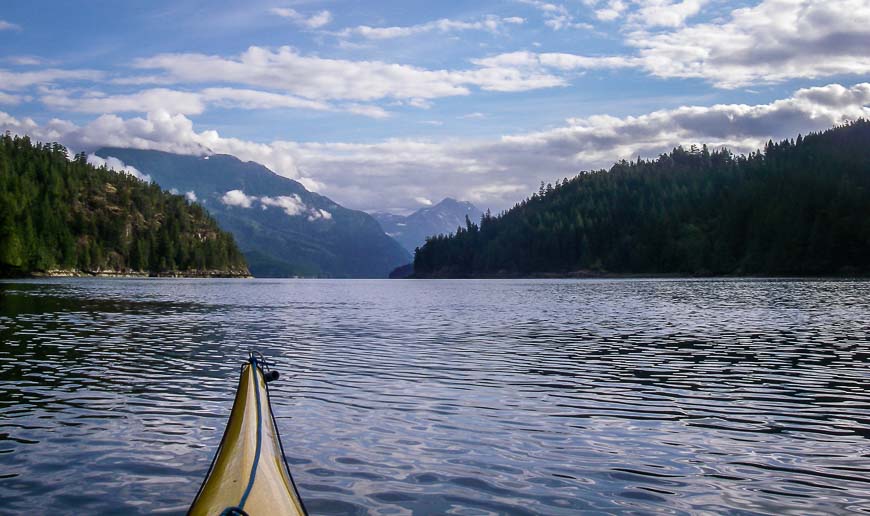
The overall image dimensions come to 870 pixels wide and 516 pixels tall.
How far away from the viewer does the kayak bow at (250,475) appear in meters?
9.24

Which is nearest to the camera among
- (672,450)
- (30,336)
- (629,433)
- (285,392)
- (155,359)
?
(672,450)

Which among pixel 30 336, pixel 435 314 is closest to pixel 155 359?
pixel 30 336

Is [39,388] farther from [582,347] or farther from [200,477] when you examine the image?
[582,347]

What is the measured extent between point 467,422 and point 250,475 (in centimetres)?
1094

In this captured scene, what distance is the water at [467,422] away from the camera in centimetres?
1361

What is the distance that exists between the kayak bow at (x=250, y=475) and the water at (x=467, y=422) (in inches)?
81.2

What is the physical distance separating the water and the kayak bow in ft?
6.76

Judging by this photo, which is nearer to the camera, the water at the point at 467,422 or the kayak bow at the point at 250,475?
the kayak bow at the point at 250,475

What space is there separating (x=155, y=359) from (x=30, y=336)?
13.9 m

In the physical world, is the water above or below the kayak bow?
below

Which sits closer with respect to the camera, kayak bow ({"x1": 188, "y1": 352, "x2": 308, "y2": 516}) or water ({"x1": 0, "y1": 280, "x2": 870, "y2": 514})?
kayak bow ({"x1": 188, "y1": 352, "x2": 308, "y2": 516})

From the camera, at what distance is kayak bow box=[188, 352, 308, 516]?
9242mm

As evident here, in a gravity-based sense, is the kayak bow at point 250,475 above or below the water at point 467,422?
above

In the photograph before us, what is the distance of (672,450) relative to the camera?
16.9m
